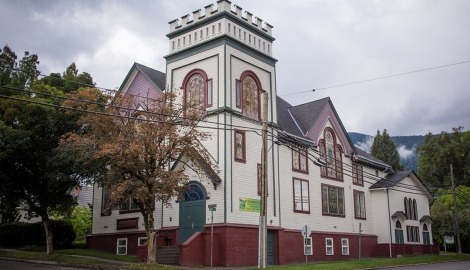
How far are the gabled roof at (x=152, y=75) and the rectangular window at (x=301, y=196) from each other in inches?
443

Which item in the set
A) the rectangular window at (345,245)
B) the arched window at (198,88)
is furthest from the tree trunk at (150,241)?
the rectangular window at (345,245)

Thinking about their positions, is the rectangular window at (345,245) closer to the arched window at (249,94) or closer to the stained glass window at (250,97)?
the arched window at (249,94)

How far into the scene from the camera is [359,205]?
40.8 meters

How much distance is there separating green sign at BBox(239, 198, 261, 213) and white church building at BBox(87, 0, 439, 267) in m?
0.09

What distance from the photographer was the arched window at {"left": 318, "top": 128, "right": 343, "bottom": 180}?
1486 inches

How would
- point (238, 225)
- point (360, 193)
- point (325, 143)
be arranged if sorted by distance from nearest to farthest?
point (238, 225), point (325, 143), point (360, 193)

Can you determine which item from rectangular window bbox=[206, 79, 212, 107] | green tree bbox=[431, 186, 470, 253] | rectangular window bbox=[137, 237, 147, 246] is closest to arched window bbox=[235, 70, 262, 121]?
rectangular window bbox=[206, 79, 212, 107]

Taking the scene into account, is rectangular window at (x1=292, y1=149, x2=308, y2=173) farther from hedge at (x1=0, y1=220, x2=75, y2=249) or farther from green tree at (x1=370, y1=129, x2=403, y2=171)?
green tree at (x1=370, y1=129, x2=403, y2=171)

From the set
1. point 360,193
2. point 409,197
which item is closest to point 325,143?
point 360,193

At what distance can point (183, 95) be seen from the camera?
31.1m

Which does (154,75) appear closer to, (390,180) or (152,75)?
(152,75)

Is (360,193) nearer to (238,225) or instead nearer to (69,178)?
(238,225)

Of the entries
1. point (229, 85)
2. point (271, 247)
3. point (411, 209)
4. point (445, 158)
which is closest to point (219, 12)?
point (229, 85)

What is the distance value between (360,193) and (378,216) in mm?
2554
